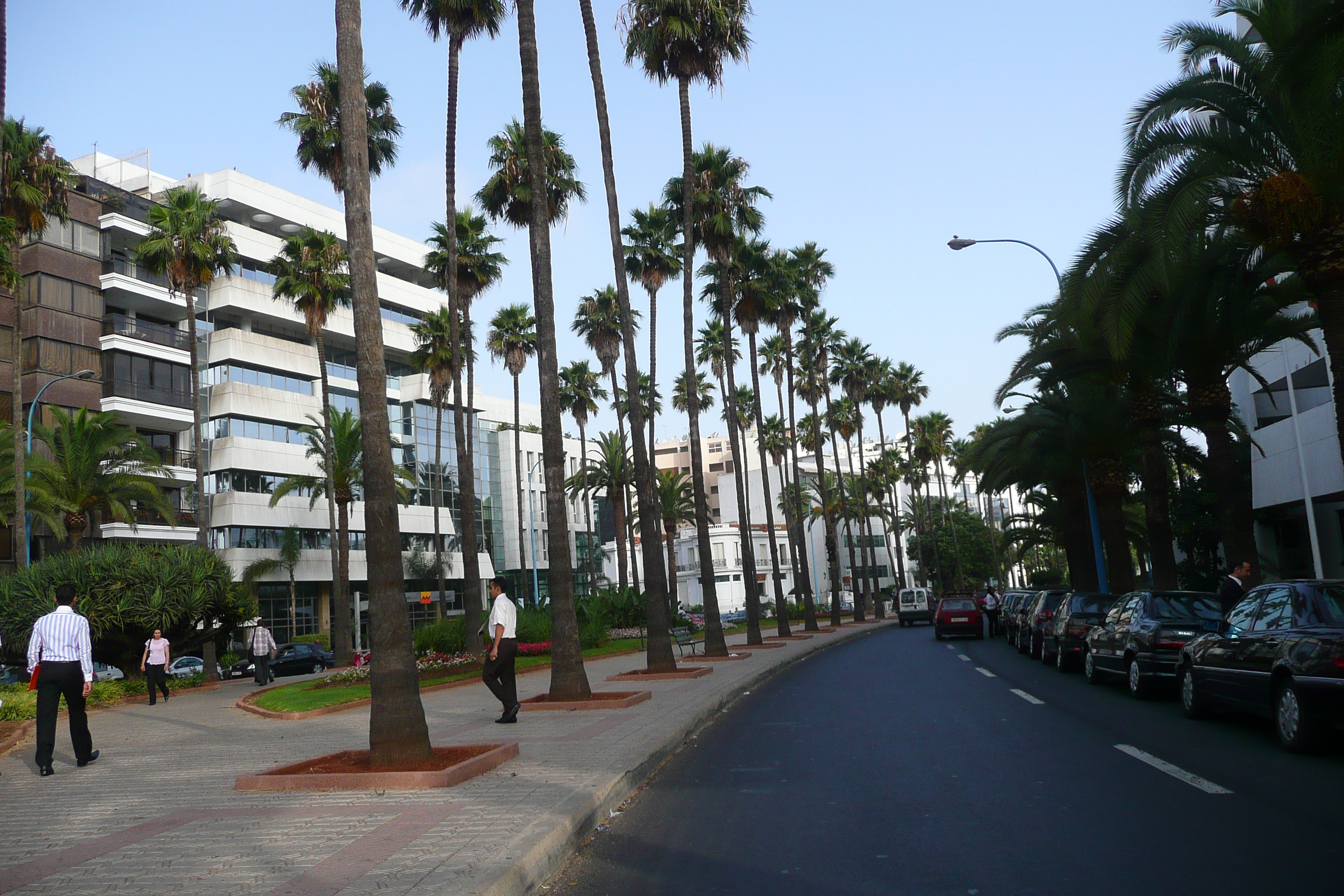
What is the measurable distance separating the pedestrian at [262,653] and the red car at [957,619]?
21782 mm

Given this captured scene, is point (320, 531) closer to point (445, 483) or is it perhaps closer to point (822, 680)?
point (445, 483)

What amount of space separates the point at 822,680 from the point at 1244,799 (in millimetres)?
13405

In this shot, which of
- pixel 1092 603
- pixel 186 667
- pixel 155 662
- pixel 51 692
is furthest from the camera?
pixel 186 667

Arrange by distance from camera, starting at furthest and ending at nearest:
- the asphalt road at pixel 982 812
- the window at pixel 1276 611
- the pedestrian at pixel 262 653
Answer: the pedestrian at pixel 262 653, the window at pixel 1276 611, the asphalt road at pixel 982 812

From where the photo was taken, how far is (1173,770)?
862 centimetres

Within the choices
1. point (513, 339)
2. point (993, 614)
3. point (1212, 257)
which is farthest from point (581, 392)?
point (1212, 257)

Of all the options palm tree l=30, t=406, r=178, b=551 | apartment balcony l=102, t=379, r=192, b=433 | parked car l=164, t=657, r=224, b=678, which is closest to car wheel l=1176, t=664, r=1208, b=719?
parked car l=164, t=657, r=224, b=678

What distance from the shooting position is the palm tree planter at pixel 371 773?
28.9 ft

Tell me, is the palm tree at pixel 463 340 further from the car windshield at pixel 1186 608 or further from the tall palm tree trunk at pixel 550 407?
the car windshield at pixel 1186 608

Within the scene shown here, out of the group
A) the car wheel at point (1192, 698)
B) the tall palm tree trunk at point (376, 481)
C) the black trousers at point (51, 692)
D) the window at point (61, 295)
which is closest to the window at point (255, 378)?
the window at point (61, 295)

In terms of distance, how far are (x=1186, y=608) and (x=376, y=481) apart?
464 inches

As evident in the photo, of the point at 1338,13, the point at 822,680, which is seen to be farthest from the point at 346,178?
the point at 822,680

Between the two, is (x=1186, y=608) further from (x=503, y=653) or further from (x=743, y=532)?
(x=743, y=532)

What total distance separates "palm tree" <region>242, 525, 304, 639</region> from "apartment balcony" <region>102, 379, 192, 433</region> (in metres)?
7.31
